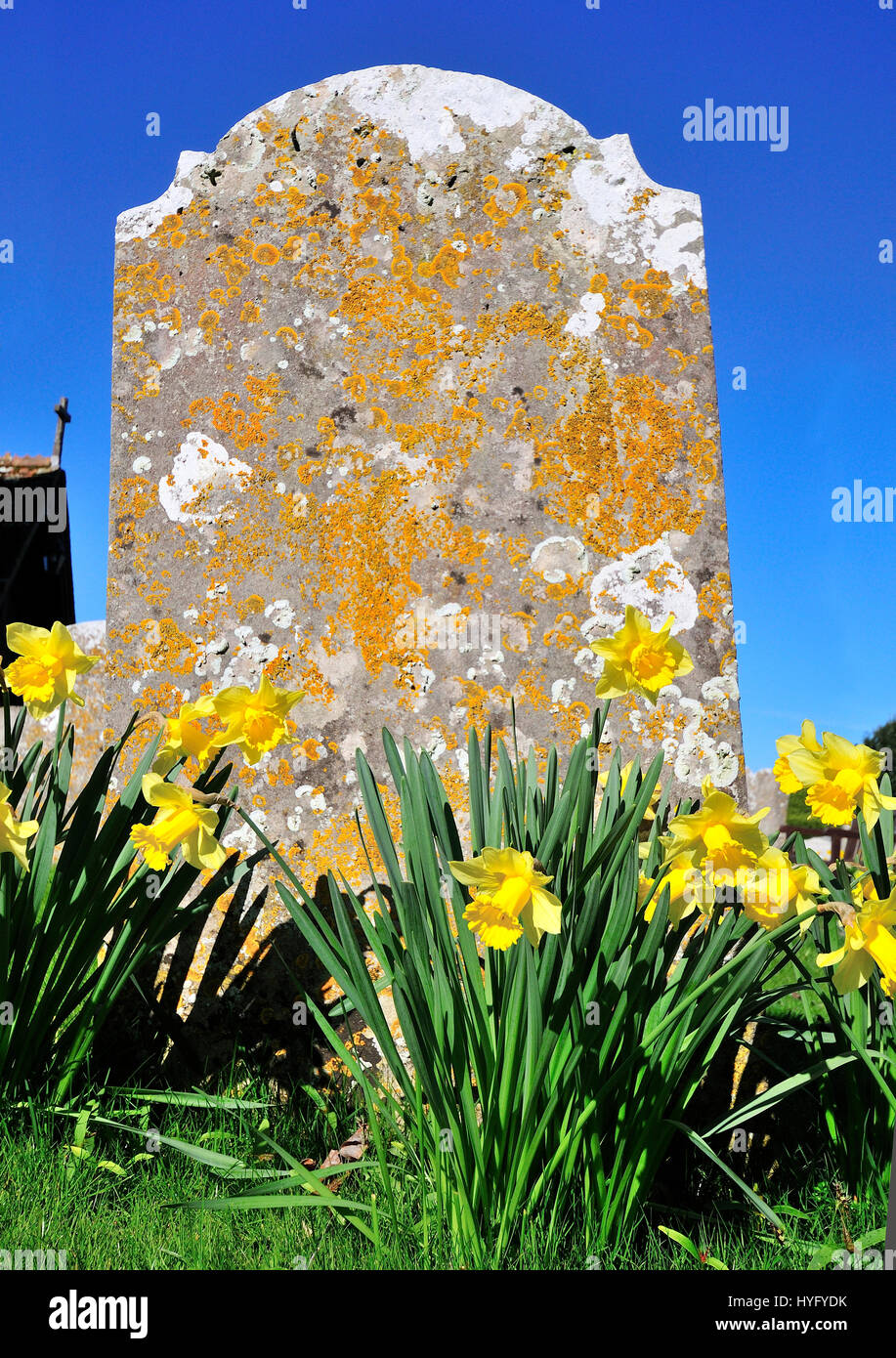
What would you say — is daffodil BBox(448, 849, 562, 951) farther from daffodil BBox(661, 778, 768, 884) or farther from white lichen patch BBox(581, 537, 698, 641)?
white lichen patch BBox(581, 537, 698, 641)

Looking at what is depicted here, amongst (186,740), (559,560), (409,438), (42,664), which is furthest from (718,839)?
(409,438)

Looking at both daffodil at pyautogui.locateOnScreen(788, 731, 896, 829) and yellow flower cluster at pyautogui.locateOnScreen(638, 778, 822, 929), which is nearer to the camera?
yellow flower cluster at pyautogui.locateOnScreen(638, 778, 822, 929)

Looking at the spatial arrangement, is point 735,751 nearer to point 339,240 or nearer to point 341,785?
point 341,785

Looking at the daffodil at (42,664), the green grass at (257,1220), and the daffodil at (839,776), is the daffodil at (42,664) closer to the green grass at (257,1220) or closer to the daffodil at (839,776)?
the green grass at (257,1220)

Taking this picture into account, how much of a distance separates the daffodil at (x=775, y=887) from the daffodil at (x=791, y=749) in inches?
6.1

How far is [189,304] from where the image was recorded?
278cm

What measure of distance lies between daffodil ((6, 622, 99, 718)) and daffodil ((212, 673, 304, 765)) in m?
0.31

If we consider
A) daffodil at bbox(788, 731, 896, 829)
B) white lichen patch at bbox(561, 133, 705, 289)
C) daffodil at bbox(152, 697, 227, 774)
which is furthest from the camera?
white lichen patch at bbox(561, 133, 705, 289)

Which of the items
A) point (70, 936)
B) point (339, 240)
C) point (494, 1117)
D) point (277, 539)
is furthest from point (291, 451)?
point (494, 1117)

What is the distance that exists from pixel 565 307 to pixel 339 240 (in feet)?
2.30

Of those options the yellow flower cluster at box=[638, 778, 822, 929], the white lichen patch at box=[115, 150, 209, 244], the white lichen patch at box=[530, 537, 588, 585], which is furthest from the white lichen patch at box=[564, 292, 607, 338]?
the yellow flower cluster at box=[638, 778, 822, 929]

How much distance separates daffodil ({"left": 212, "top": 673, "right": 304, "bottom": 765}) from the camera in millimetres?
1851

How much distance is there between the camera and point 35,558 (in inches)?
521

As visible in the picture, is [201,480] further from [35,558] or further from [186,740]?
[35,558]
